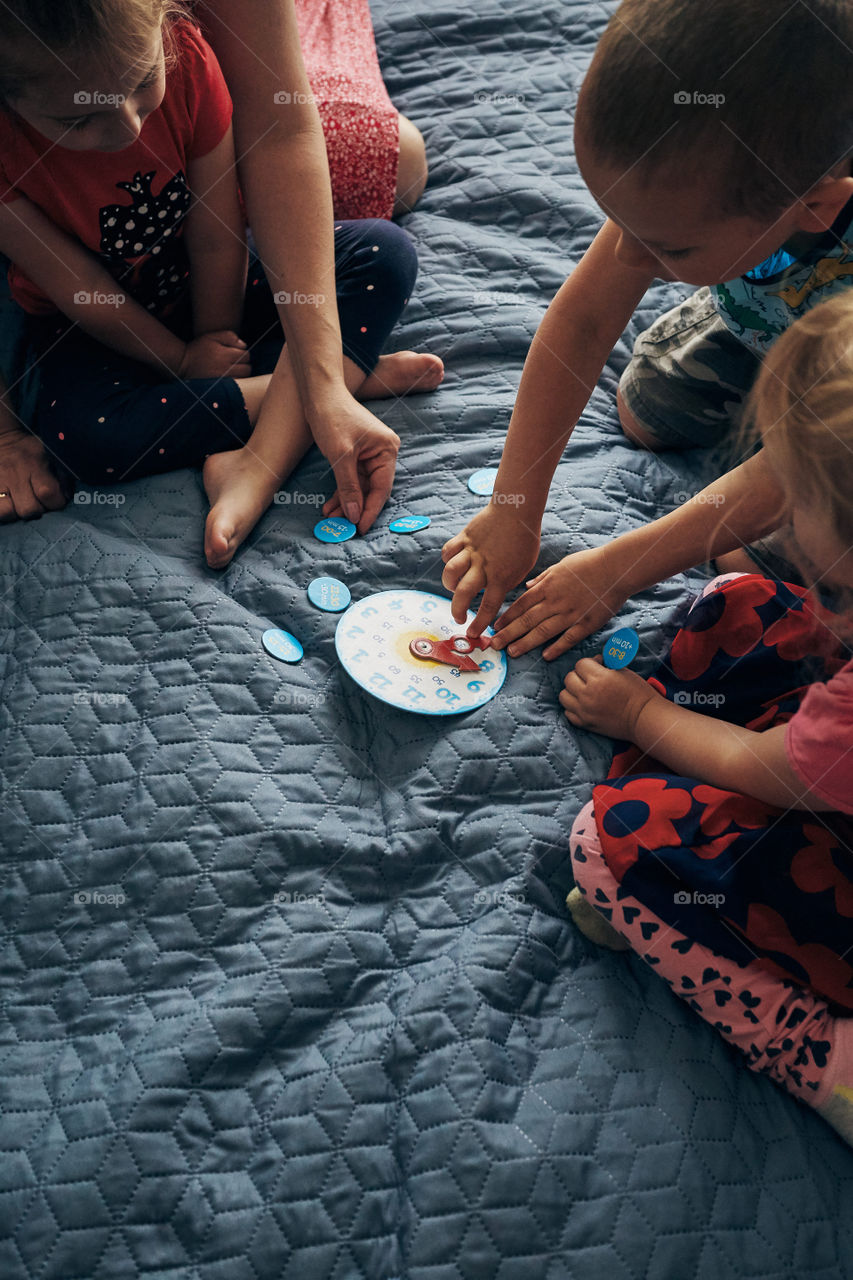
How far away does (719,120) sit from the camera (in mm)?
621

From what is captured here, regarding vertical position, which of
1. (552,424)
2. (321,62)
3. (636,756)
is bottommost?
(636,756)

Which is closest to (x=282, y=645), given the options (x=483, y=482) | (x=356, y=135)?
(x=483, y=482)

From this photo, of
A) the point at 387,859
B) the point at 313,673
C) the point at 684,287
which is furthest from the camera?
the point at 684,287

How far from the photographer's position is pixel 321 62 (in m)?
1.38

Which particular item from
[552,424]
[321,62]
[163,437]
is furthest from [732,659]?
[321,62]

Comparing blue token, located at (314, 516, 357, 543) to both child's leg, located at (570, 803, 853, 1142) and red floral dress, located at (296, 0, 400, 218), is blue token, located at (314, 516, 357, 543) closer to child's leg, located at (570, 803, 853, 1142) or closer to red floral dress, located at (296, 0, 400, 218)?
child's leg, located at (570, 803, 853, 1142)

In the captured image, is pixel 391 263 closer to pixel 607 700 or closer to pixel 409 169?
pixel 409 169

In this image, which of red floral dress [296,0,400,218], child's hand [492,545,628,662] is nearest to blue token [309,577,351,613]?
child's hand [492,545,628,662]

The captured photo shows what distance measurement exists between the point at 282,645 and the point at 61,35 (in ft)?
1.69

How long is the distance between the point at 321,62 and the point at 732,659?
3.56 feet

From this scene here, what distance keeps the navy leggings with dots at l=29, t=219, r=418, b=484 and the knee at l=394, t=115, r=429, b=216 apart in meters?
0.22

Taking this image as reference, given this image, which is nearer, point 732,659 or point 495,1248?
point 495,1248

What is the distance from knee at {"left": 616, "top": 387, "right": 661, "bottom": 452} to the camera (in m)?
1.14

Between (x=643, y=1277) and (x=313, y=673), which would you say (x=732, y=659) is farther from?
(x=643, y=1277)
